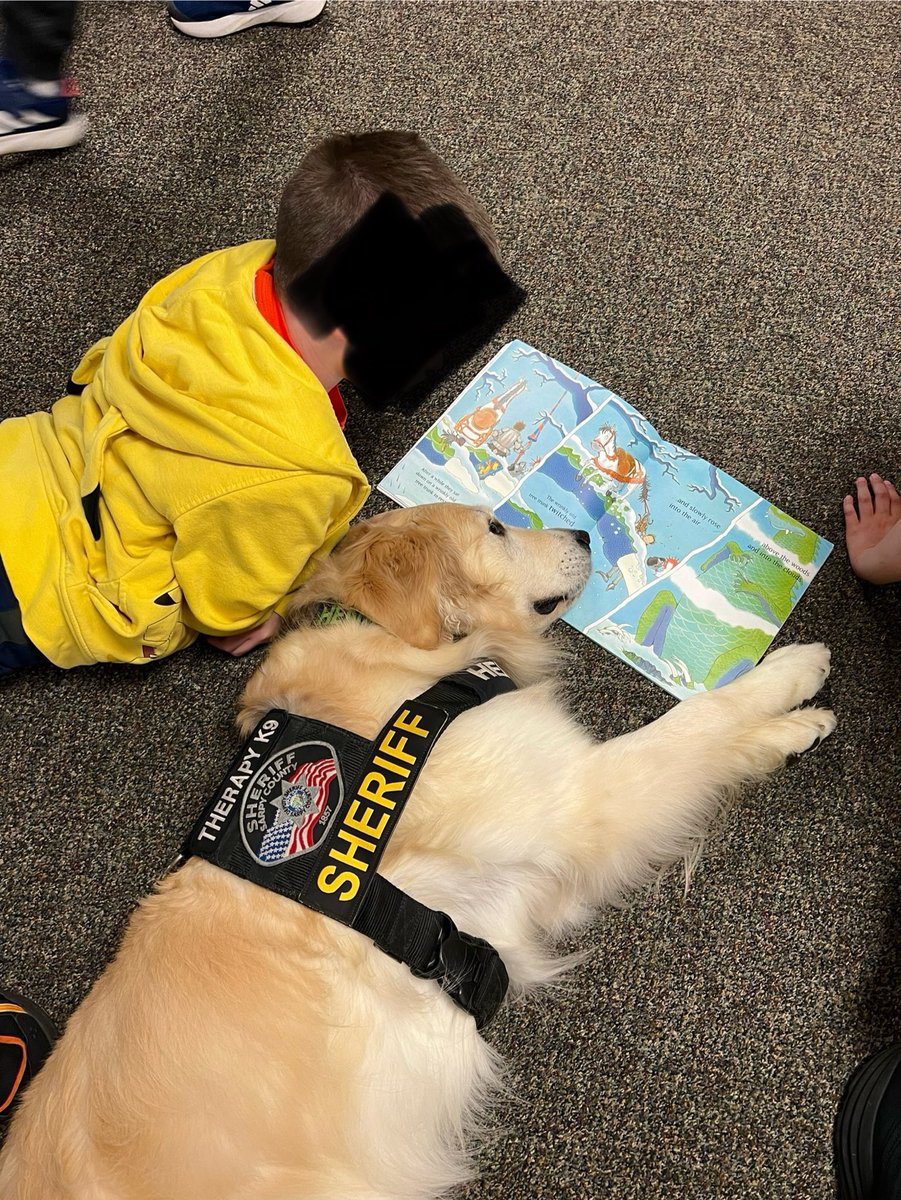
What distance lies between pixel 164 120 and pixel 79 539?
4.73ft

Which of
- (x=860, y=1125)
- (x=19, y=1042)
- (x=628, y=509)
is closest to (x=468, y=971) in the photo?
(x=860, y=1125)

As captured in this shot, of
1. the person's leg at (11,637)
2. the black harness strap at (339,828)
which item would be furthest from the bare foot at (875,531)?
the person's leg at (11,637)

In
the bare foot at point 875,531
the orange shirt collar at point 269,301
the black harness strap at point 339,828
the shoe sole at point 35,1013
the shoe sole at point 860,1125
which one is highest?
the bare foot at point 875,531

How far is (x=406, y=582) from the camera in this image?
137 centimetres

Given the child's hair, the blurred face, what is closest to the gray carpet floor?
the blurred face

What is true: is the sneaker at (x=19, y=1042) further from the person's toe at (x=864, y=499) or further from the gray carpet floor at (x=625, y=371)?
the person's toe at (x=864, y=499)

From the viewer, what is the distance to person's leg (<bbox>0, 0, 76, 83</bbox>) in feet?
6.65

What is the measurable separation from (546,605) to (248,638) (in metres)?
0.62

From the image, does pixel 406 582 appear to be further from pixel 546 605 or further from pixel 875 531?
pixel 875 531

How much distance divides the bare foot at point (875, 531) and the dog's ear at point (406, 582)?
2.88 ft

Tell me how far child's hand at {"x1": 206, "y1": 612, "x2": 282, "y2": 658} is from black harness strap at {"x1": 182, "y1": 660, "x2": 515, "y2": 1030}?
1.55ft

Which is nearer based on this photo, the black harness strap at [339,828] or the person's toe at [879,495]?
the black harness strap at [339,828]

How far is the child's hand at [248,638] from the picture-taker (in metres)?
1.69

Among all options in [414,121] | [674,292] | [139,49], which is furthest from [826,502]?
[139,49]
